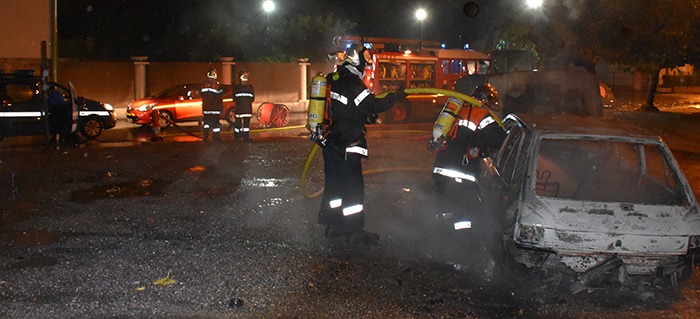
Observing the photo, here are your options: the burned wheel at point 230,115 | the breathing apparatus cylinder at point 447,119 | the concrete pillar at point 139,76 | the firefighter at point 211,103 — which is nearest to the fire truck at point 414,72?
the burned wheel at point 230,115

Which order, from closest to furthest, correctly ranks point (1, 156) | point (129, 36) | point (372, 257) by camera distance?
point (372, 257)
point (1, 156)
point (129, 36)

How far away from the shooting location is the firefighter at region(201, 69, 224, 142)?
11.2m

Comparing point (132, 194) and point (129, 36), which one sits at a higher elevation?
point (129, 36)

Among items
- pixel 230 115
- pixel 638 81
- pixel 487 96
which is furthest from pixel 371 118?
pixel 638 81

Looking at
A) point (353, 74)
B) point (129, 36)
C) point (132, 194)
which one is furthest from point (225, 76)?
point (353, 74)

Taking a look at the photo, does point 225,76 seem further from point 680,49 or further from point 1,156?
point 680,49

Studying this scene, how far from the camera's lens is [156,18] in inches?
1189

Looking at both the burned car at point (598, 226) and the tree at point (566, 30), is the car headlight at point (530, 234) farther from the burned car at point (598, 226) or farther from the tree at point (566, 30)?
the tree at point (566, 30)

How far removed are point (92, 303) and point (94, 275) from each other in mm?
540

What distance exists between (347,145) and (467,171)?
1.17m

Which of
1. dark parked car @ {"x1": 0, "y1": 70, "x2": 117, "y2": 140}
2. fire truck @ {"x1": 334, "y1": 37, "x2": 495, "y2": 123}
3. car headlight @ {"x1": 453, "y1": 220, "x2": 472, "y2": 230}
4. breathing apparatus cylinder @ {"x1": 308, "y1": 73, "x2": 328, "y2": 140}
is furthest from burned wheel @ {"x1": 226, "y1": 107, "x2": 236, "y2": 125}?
car headlight @ {"x1": 453, "y1": 220, "x2": 472, "y2": 230}

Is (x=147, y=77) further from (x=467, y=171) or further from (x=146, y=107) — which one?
(x=467, y=171)

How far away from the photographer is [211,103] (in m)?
11.2

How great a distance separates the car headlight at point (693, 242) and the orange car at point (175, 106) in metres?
12.7
